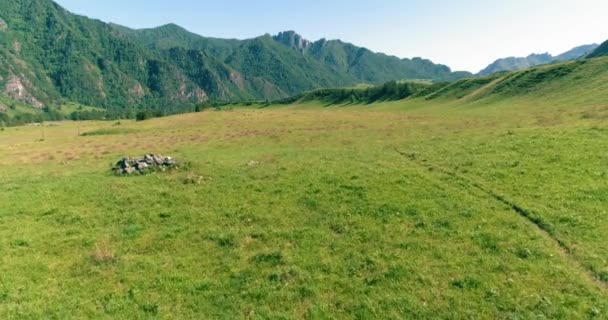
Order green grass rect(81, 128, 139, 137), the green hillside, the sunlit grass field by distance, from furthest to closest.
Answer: green grass rect(81, 128, 139, 137) → the green hillside → the sunlit grass field

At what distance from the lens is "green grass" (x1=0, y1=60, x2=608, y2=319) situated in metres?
14.6

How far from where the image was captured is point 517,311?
1346cm

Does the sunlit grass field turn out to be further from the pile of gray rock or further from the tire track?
the pile of gray rock

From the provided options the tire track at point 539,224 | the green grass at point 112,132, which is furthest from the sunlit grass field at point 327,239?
the green grass at point 112,132

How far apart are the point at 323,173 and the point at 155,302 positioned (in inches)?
742

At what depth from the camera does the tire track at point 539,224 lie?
49.3ft

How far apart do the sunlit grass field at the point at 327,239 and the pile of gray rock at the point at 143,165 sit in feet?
6.00

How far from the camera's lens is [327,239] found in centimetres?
1962

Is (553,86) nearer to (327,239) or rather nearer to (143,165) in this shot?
(327,239)

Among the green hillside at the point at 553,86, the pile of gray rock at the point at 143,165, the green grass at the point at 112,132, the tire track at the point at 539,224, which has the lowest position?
the tire track at the point at 539,224

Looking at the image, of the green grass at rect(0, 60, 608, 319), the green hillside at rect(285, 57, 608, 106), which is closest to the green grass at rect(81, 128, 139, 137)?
the green grass at rect(0, 60, 608, 319)

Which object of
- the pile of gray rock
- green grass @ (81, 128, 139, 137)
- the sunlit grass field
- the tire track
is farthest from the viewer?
green grass @ (81, 128, 139, 137)

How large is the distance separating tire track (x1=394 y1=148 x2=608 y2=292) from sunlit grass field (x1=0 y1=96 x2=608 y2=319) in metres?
0.08

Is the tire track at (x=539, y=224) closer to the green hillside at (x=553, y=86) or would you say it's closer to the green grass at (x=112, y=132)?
the green hillside at (x=553, y=86)
